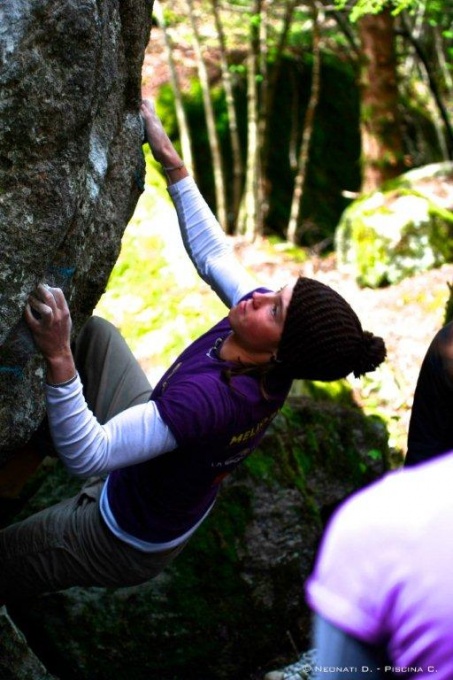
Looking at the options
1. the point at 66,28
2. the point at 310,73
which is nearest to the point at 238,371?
the point at 66,28

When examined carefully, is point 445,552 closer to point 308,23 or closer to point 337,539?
point 337,539

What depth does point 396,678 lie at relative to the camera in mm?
1511

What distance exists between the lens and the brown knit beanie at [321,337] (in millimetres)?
3055

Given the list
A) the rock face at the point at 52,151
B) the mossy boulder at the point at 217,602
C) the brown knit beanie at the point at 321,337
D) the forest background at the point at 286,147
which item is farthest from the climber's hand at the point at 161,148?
the forest background at the point at 286,147

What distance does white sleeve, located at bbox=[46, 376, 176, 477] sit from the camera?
289 centimetres

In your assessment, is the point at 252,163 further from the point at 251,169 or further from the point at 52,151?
the point at 52,151

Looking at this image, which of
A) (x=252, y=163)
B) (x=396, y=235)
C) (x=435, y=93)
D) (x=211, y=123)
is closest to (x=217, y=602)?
(x=396, y=235)

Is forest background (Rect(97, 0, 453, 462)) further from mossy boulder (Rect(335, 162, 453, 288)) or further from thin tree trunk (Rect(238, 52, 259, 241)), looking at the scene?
mossy boulder (Rect(335, 162, 453, 288))

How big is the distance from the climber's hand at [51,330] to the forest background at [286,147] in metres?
2.67

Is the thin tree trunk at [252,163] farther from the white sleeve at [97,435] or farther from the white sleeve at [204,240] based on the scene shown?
the white sleeve at [97,435]

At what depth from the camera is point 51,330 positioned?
297 centimetres

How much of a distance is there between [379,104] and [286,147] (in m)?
2.40

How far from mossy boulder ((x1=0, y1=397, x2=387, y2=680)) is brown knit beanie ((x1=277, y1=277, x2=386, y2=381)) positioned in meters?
1.70

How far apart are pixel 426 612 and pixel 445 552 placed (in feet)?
0.34
